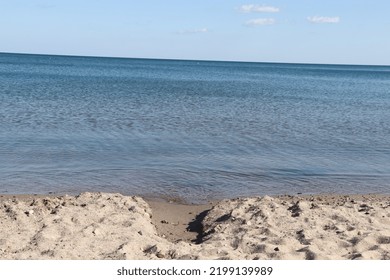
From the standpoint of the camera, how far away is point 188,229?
966 cm

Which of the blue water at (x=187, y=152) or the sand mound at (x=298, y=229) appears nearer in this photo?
the sand mound at (x=298, y=229)

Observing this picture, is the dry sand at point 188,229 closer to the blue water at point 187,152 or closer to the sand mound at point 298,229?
the sand mound at point 298,229

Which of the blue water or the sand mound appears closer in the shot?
the sand mound

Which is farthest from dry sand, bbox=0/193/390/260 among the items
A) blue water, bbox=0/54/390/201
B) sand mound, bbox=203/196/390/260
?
blue water, bbox=0/54/390/201

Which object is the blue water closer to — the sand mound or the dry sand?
the dry sand

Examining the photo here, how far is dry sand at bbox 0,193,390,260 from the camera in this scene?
24.4ft

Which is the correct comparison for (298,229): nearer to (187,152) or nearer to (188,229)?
(188,229)

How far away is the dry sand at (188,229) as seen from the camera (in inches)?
293

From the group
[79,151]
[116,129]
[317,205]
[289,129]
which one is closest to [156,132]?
[116,129]

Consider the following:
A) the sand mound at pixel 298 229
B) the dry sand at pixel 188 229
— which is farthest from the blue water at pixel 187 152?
the sand mound at pixel 298 229

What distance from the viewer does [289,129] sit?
2297 centimetres

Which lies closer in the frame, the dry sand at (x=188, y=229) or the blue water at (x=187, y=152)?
the dry sand at (x=188, y=229)
